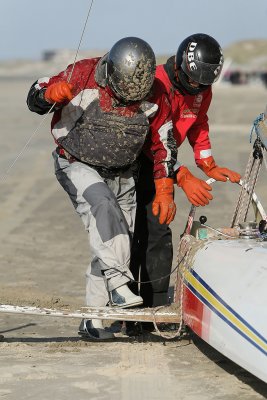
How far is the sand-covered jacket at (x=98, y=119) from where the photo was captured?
6.52 meters

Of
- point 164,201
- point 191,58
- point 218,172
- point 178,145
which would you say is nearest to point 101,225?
point 164,201

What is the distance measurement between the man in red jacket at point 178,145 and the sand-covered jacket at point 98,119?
0.25m

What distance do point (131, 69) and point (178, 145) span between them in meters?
0.87

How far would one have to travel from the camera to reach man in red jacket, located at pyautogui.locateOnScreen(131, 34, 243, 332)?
21.8 ft

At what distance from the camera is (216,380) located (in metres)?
5.84

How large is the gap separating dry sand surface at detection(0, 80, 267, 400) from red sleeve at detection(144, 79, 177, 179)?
3.70ft

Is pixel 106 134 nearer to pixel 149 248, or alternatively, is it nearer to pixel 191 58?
pixel 191 58

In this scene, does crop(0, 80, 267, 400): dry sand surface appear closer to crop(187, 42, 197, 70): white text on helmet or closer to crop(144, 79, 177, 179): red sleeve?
crop(144, 79, 177, 179): red sleeve

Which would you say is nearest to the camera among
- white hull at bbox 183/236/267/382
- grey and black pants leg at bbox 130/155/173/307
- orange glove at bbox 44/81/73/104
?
white hull at bbox 183/236/267/382

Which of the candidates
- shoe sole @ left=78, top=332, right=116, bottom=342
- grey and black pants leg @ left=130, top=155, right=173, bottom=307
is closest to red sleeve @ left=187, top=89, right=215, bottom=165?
grey and black pants leg @ left=130, top=155, right=173, bottom=307

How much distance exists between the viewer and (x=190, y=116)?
23.2ft

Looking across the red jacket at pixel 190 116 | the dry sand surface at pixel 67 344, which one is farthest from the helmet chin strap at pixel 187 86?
the dry sand surface at pixel 67 344

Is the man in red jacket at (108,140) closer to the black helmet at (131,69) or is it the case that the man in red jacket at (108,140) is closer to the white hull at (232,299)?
the black helmet at (131,69)

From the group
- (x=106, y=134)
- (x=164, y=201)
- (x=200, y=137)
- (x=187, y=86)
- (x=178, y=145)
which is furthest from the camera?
(x=200, y=137)
